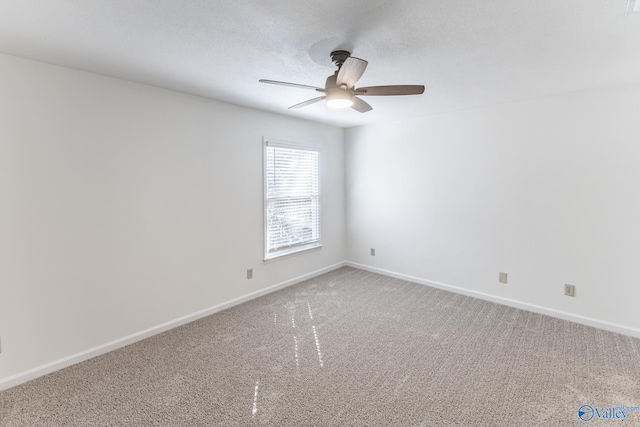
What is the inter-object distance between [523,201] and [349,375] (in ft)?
8.99

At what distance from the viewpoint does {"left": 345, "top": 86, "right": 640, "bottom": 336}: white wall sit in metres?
2.89

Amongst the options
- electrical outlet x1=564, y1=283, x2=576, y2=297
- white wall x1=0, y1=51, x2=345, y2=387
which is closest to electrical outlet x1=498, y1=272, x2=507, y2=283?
electrical outlet x1=564, y1=283, x2=576, y2=297

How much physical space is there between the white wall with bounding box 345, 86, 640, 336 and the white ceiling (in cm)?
48

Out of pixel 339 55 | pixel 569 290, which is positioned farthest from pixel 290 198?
pixel 569 290

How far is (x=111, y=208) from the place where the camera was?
263 cm


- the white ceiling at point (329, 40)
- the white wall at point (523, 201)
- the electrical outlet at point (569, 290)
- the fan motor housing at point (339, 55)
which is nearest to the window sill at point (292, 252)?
the white wall at point (523, 201)

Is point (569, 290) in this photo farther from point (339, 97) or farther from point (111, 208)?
point (111, 208)

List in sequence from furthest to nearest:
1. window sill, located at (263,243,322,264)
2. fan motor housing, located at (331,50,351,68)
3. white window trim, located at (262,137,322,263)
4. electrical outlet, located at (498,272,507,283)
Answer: window sill, located at (263,243,322,264) → white window trim, located at (262,137,322,263) → electrical outlet, located at (498,272,507,283) → fan motor housing, located at (331,50,351,68)

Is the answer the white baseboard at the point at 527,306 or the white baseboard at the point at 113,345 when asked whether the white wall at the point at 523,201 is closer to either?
the white baseboard at the point at 527,306

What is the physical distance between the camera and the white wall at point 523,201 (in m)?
2.89

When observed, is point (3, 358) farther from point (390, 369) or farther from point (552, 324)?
point (552, 324)

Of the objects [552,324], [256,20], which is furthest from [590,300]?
[256,20]

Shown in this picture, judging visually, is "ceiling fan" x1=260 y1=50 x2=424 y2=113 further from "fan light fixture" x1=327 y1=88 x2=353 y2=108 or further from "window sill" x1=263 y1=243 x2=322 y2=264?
"window sill" x1=263 y1=243 x2=322 y2=264

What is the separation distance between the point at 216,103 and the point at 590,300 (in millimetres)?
4434
